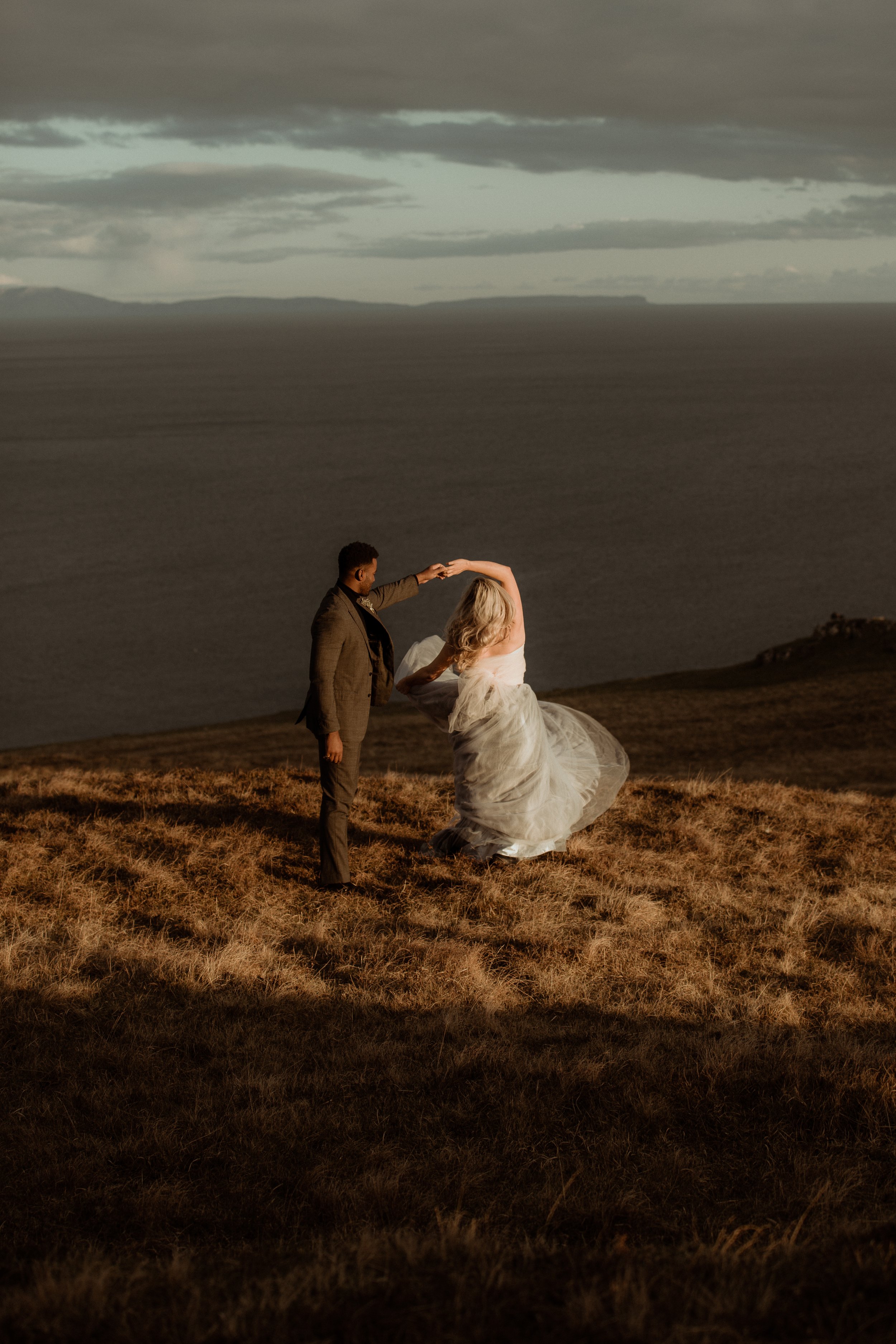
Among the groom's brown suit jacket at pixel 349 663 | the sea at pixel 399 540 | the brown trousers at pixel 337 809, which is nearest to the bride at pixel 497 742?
the groom's brown suit jacket at pixel 349 663

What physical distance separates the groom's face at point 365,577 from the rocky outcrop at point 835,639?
3795 centimetres

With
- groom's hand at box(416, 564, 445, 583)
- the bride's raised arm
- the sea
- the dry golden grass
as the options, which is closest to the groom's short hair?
groom's hand at box(416, 564, 445, 583)

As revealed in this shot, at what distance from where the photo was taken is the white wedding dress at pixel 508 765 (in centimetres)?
881

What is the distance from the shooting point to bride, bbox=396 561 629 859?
28.0 feet

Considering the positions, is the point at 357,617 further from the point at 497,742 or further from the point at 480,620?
the point at 497,742

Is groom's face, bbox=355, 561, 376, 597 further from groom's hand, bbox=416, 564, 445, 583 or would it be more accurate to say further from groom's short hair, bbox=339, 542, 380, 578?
groom's hand, bbox=416, 564, 445, 583

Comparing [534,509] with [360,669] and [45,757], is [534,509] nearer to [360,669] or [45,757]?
[45,757]

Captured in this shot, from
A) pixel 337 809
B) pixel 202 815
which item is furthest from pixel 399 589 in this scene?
pixel 202 815

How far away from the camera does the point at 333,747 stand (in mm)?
8008

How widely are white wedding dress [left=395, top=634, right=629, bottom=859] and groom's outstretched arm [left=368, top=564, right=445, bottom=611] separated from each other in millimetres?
562

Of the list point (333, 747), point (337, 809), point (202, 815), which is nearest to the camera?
→ point (333, 747)

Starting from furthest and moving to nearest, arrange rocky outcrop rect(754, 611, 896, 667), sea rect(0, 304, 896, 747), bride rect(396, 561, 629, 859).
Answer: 1. sea rect(0, 304, 896, 747)
2. rocky outcrop rect(754, 611, 896, 667)
3. bride rect(396, 561, 629, 859)

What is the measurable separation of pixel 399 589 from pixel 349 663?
88 centimetres

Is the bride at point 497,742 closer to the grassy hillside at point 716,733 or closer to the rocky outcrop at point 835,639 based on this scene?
the grassy hillside at point 716,733
